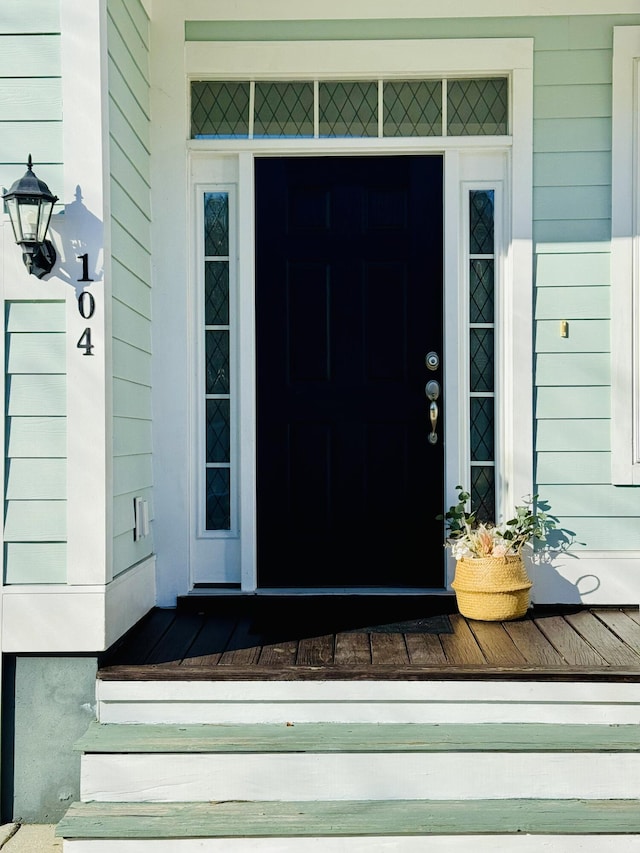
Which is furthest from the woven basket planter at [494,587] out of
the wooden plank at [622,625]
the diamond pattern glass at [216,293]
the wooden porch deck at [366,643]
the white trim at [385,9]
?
the white trim at [385,9]

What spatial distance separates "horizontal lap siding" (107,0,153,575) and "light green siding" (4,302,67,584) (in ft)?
0.71

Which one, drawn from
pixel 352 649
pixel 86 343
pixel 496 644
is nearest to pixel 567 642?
pixel 496 644

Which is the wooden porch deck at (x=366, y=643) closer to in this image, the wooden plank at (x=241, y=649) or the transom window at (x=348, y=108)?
the wooden plank at (x=241, y=649)

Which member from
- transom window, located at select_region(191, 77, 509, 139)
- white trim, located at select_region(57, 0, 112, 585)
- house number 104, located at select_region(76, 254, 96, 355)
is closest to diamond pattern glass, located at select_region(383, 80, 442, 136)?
transom window, located at select_region(191, 77, 509, 139)

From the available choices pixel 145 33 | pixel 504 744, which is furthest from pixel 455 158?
pixel 504 744

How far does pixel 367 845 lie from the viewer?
235cm

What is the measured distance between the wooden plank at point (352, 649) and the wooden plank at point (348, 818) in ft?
1.37

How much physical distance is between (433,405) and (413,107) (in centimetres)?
124

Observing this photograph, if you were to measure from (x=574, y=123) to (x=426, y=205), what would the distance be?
66cm

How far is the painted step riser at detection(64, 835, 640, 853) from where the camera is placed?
234 centimetres

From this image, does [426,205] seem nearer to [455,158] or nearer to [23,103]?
[455,158]

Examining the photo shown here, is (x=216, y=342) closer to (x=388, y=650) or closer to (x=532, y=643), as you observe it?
(x=388, y=650)

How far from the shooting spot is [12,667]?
271cm

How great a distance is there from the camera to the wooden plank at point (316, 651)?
2697 millimetres
